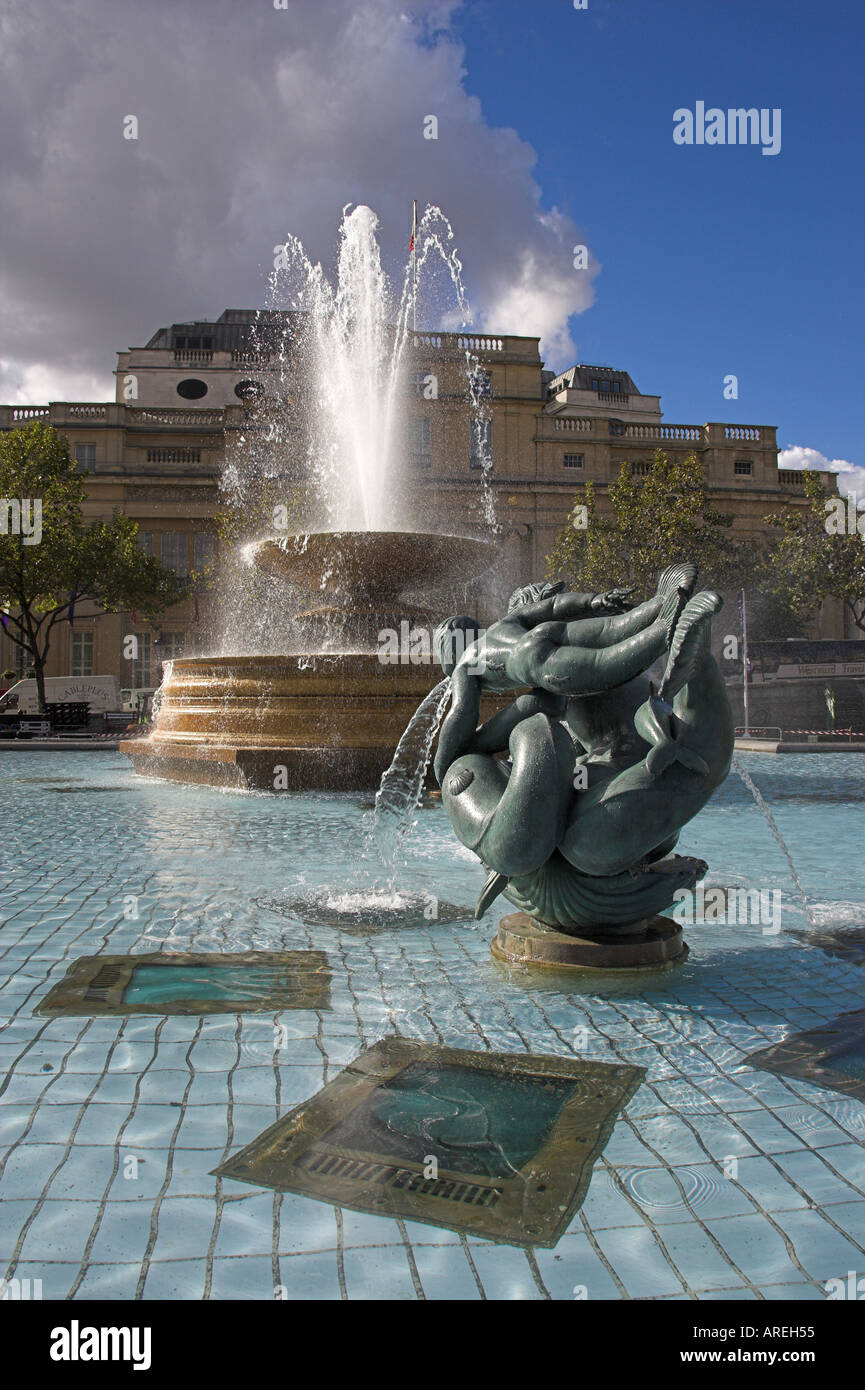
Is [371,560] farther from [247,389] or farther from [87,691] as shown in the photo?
[247,389]

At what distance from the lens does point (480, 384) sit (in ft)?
148

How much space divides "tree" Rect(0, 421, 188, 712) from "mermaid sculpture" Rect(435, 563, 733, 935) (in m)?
24.8

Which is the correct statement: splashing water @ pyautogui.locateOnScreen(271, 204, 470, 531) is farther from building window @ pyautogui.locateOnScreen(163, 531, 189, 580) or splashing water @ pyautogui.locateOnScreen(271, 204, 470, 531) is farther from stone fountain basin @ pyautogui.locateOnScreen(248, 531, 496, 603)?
building window @ pyautogui.locateOnScreen(163, 531, 189, 580)

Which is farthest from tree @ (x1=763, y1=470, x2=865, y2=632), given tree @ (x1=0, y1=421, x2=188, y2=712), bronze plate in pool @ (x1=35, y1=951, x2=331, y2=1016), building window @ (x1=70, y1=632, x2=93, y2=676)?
bronze plate in pool @ (x1=35, y1=951, x2=331, y2=1016)

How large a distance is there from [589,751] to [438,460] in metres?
42.7

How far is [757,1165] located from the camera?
91.0 inches

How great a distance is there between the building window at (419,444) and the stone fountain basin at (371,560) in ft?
102

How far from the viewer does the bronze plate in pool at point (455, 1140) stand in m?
2.12

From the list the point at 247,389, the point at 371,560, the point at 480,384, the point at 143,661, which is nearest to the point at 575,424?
the point at 480,384

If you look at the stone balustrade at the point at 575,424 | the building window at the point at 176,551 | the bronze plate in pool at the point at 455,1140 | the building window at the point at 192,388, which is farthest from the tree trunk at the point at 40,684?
the stone balustrade at the point at 575,424

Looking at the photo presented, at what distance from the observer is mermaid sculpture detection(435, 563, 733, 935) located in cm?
338

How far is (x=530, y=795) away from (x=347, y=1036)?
3.44 feet

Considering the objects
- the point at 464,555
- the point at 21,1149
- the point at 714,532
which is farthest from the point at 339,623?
the point at 714,532
